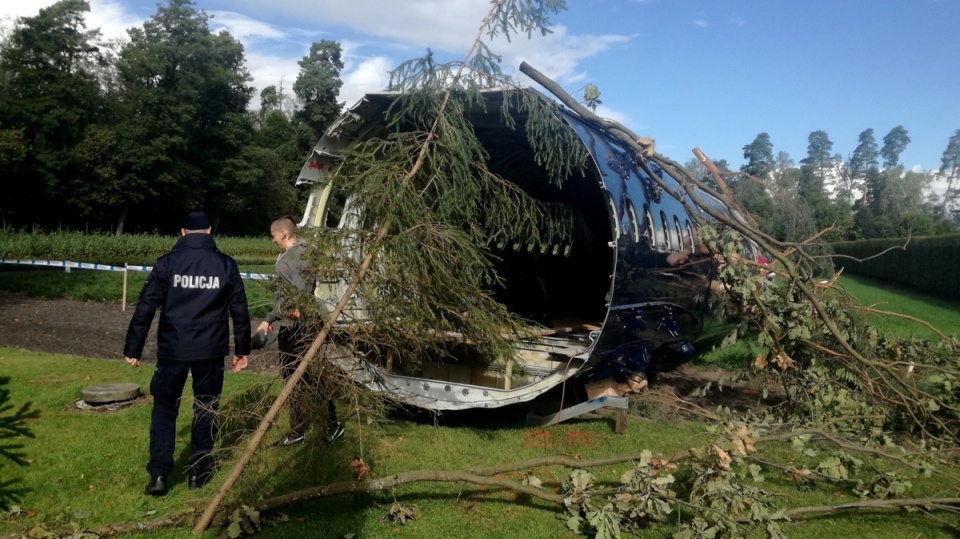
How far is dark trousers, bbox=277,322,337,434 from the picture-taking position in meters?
4.77

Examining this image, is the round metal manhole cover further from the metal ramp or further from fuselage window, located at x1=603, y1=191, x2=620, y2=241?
fuselage window, located at x1=603, y1=191, x2=620, y2=241

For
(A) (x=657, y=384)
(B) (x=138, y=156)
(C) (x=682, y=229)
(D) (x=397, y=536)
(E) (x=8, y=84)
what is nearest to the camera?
(D) (x=397, y=536)

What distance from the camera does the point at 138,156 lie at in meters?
50.1

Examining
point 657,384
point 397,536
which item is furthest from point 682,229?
point 397,536

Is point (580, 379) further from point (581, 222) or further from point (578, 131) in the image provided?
point (578, 131)

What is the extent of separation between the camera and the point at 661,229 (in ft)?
26.3

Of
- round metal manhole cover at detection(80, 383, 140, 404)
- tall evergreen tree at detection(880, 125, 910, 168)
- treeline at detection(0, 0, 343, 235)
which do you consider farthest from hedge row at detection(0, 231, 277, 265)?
tall evergreen tree at detection(880, 125, 910, 168)

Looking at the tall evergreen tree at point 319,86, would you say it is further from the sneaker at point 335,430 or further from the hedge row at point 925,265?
the sneaker at point 335,430

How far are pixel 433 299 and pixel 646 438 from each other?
133 inches

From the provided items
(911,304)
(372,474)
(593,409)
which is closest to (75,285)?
(372,474)

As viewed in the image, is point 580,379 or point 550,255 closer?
point 580,379

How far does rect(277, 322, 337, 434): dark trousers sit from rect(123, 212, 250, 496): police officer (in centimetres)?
39

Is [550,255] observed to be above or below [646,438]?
above

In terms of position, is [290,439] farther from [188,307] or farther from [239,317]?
[188,307]
